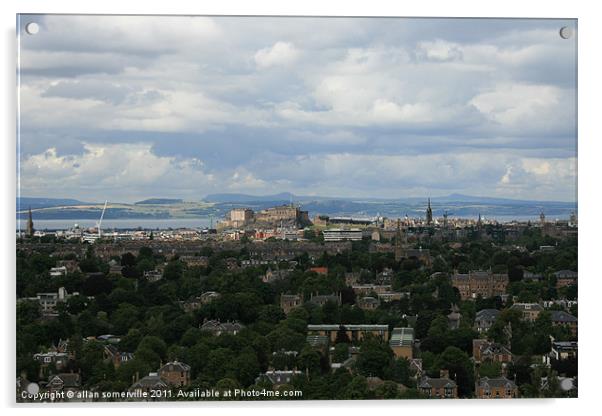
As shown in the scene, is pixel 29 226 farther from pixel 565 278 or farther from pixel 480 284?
pixel 565 278

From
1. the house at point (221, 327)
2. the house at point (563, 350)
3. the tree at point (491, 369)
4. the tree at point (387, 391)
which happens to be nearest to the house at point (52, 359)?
the house at point (221, 327)

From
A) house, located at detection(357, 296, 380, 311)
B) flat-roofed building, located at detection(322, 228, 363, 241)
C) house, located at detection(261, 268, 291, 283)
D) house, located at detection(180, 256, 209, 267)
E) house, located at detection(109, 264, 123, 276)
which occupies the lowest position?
house, located at detection(357, 296, 380, 311)

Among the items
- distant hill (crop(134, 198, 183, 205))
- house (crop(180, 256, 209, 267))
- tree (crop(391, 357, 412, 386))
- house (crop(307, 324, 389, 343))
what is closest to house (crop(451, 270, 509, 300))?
house (crop(307, 324, 389, 343))

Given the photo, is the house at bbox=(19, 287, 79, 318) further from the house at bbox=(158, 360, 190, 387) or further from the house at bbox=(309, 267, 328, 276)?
the house at bbox=(309, 267, 328, 276)

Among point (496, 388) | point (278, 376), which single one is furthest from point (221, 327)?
point (496, 388)

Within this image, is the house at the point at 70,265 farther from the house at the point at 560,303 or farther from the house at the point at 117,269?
the house at the point at 560,303
